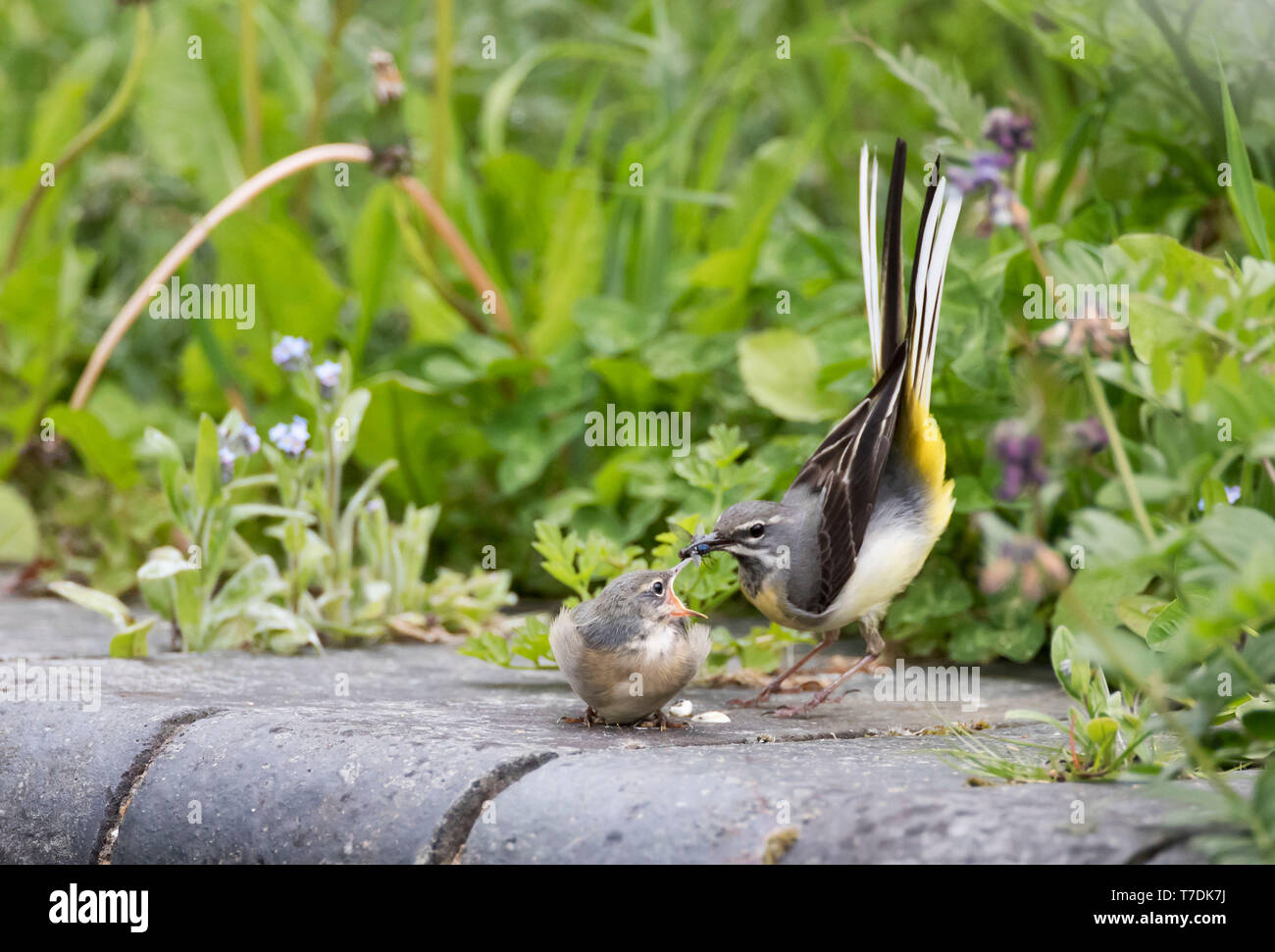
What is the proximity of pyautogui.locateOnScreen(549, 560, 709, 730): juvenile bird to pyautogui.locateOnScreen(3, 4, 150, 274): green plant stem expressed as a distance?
2.56 metres

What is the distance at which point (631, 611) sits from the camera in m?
2.40

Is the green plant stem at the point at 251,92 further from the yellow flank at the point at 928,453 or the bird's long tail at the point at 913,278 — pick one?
the yellow flank at the point at 928,453

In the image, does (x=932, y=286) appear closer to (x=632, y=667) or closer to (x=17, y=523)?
(x=632, y=667)

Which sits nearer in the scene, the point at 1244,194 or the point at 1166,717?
the point at 1166,717

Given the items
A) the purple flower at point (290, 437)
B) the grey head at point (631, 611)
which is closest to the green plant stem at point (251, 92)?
the purple flower at point (290, 437)

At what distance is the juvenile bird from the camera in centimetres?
236

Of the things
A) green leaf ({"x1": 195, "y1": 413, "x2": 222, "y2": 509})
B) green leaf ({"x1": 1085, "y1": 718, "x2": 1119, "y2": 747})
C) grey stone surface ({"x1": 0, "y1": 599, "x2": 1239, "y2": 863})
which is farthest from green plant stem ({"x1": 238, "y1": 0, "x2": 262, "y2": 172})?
green leaf ({"x1": 1085, "y1": 718, "x2": 1119, "y2": 747})

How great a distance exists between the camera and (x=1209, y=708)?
5.37 feet

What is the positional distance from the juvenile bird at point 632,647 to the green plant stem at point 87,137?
2.56 meters

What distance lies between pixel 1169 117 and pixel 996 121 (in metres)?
1.97

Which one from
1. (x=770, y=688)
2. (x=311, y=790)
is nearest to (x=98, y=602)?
→ (x=311, y=790)

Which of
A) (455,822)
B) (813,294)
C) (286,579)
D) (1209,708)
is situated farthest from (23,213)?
(1209,708)

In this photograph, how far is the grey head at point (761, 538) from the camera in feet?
8.59

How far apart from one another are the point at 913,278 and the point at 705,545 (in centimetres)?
65
